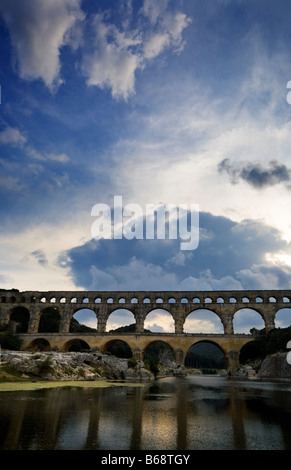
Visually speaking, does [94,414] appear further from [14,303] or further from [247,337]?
[14,303]

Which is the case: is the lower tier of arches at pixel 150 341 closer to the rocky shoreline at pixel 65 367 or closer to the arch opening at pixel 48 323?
the rocky shoreline at pixel 65 367

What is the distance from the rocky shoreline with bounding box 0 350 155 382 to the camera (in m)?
24.4

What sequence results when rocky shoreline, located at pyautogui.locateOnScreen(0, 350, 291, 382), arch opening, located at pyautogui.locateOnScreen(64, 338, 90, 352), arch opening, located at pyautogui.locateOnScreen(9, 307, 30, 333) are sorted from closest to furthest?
rocky shoreline, located at pyautogui.locateOnScreen(0, 350, 291, 382), arch opening, located at pyautogui.locateOnScreen(64, 338, 90, 352), arch opening, located at pyautogui.locateOnScreen(9, 307, 30, 333)

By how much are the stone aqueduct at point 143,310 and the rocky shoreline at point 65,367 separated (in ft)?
36.1

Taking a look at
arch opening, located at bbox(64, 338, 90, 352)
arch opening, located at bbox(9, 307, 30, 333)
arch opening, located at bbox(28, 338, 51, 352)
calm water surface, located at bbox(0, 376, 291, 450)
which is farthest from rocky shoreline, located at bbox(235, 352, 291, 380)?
arch opening, located at bbox(9, 307, 30, 333)

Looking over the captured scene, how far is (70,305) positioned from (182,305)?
2240 cm

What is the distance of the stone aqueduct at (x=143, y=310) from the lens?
49.2 metres

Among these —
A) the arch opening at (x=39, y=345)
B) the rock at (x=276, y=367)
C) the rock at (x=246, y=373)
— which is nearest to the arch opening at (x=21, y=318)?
the arch opening at (x=39, y=345)

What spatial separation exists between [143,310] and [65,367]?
98.4 ft

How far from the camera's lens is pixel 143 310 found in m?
56.2

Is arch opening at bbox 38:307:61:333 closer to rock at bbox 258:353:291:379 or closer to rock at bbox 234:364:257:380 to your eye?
rock at bbox 234:364:257:380

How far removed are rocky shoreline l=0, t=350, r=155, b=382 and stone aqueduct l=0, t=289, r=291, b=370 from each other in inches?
433
